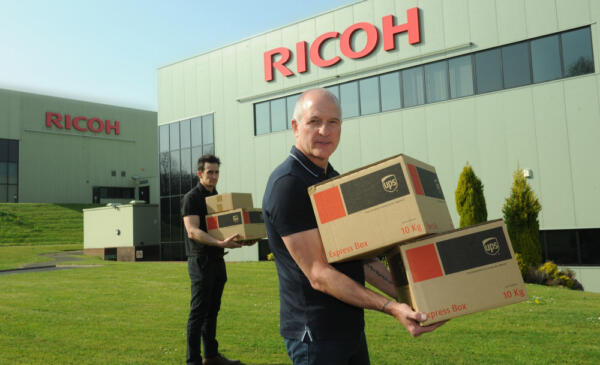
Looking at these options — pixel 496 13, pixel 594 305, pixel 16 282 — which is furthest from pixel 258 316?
pixel 496 13

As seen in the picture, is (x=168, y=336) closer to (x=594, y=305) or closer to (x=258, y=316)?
(x=258, y=316)

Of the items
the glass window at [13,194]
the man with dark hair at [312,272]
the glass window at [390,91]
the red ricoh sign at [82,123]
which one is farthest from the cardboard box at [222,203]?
the red ricoh sign at [82,123]

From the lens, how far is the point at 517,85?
52.9 feet

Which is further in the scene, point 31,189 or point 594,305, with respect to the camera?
point 31,189

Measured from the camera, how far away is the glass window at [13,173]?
48.7m

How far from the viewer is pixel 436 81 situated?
17.8m

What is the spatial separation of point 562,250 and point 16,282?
1726cm

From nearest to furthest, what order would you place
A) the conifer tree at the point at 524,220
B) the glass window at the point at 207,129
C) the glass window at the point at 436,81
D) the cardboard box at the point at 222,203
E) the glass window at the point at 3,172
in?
the cardboard box at the point at 222,203, the conifer tree at the point at 524,220, the glass window at the point at 436,81, the glass window at the point at 207,129, the glass window at the point at 3,172

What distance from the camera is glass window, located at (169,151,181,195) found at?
1041 inches

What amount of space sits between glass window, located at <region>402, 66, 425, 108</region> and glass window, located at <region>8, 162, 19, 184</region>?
45265 millimetres

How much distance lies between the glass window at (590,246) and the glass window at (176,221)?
757 inches

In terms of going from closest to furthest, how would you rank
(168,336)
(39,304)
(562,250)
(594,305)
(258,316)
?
1. (168,336)
2. (258,316)
3. (594,305)
4. (39,304)
5. (562,250)

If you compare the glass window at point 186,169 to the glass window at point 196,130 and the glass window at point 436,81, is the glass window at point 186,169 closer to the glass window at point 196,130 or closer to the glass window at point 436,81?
the glass window at point 196,130

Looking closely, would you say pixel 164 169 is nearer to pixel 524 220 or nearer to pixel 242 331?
pixel 524 220
